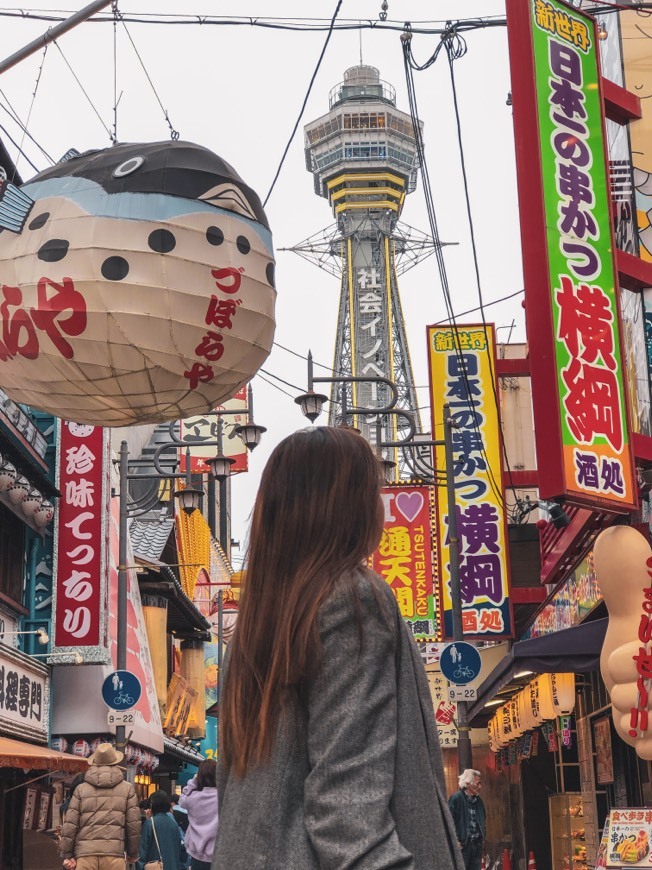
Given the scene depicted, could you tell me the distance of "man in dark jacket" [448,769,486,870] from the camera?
500 inches

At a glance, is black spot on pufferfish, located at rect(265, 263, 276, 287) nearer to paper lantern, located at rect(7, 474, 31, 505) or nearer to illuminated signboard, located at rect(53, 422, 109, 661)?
paper lantern, located at rect(7, 474, 31, 505)

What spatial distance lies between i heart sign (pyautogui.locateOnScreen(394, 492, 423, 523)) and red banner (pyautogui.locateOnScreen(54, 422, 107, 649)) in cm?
656

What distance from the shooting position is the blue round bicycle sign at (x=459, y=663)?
17.3 m

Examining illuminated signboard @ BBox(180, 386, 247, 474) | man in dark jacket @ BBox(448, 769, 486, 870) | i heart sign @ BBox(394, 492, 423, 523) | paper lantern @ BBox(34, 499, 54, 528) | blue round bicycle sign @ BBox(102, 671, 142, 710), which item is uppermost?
illuminated signboard @ BBox(180, 386, 247, 474)

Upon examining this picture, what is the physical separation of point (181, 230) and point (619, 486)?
513cm

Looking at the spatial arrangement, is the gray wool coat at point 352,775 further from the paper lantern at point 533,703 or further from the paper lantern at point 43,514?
the paper lantern at point 43,514

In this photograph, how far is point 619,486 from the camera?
10.9 meters

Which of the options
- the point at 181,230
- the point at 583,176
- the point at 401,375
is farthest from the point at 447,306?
the point at 401,375

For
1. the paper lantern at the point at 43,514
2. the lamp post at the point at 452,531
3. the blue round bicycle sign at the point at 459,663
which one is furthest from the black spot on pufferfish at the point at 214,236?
the paper lantern at the point at 43,514

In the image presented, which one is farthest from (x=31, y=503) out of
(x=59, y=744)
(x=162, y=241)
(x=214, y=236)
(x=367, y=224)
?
(x=367, y=224)

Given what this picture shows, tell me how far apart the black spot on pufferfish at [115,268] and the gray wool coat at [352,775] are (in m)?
4.78

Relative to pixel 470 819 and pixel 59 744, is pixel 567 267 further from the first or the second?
pixel 59 744

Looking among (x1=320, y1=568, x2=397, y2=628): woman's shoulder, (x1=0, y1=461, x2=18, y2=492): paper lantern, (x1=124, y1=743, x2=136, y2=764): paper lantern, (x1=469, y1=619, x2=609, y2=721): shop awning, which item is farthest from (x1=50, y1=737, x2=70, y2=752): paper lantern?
(x1=320, y1=568, x2=397, y2=628): woman's shoulder

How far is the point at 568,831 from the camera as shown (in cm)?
1923
